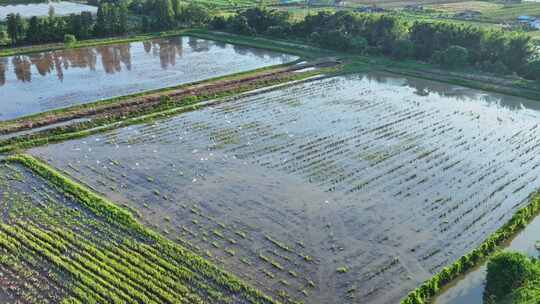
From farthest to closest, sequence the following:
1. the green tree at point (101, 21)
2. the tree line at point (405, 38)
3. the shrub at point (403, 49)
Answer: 1. the green tree at point (101, 21)
2. the shrub at point (403, 49)
3. the tree line at point (405, 38)

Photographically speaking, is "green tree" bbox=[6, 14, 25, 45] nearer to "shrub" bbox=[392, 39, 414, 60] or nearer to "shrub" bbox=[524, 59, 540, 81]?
"shrub" bbox=[392, 39, 414, 60]

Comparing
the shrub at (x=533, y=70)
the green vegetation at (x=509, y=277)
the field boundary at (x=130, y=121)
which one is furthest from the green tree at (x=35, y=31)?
the green vegetation at (x=509, y=277)

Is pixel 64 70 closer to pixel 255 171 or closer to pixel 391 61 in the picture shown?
pixel 255 171

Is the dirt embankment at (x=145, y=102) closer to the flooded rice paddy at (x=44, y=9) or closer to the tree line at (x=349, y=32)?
the tree line at (x=349, y=32)

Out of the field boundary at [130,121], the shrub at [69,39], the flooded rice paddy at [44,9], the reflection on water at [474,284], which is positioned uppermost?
the flooded rice paddy at [44,9]

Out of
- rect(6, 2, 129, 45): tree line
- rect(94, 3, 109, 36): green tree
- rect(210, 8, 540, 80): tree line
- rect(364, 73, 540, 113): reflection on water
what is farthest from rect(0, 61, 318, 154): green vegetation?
rect(94, 3, 109, 36): green tree

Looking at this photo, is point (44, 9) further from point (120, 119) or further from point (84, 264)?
point (84, 264)
